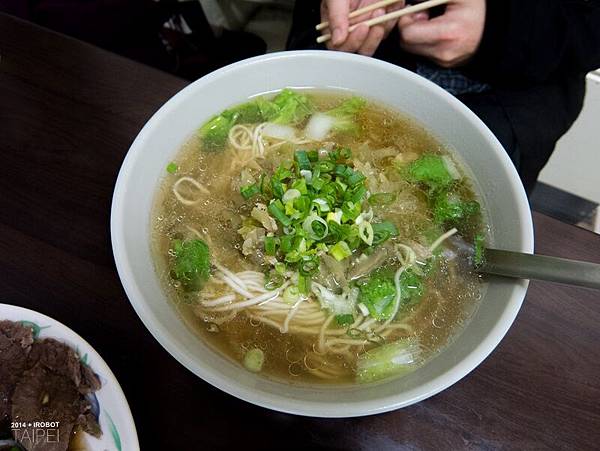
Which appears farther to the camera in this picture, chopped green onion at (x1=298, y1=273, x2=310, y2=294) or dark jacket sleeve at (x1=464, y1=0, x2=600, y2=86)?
dark jacket sleeve at (x1=464, y1=0, x2=600, y2=86)

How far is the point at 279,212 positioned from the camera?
1.14 m

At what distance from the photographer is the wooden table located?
1.05 metres

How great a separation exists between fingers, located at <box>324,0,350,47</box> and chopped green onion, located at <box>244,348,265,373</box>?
0.84 metres

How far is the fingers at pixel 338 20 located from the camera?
4.53 ft

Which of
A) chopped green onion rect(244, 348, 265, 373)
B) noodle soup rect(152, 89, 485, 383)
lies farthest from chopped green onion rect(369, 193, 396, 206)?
chopped green onion rect(244, 348, 265, 373)

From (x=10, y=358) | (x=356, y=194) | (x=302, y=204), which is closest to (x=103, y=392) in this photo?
(x=10, y=358)

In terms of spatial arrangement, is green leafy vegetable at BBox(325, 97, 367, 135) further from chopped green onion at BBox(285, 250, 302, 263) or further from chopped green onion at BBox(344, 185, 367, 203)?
chopped green onion at BBox(285, 250, 302, 263)

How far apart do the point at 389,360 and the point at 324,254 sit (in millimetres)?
255

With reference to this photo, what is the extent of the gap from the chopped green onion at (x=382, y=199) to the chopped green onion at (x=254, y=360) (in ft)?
1.44

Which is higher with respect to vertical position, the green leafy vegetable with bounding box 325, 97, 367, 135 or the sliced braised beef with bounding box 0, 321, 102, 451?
the green leafy vegetable with bounding box 325, 97, 367, 135

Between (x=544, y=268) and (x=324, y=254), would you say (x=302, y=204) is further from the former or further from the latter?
(x=544, y=268)

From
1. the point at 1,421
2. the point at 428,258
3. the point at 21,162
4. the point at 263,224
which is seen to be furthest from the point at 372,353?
the point at 21,162

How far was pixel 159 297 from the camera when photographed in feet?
3.45

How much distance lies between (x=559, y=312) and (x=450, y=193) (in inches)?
14.1
